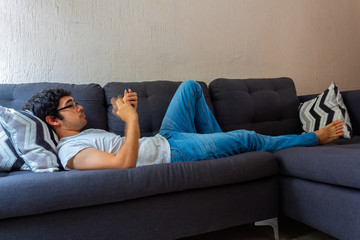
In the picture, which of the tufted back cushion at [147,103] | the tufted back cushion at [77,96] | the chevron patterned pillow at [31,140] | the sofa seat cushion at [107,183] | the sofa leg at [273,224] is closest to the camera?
the sofa seat cushion at [107,183]

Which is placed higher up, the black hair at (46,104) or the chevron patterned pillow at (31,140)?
the black hair at (46,104)

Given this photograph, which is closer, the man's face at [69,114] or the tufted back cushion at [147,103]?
the man's face at [69,114]

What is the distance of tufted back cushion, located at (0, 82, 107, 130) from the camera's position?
154 centimetres

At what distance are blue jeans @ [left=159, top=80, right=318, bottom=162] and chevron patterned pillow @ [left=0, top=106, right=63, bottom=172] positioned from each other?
1.83 ft

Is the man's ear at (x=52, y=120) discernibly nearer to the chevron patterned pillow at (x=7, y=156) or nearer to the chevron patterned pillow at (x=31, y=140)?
the chevron patterned pillow at (x=31, y=140)

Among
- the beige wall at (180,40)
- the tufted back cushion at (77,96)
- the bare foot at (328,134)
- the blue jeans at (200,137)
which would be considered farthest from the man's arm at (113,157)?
the bare foot at (328,134)

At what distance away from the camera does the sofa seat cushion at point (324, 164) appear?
1.05m

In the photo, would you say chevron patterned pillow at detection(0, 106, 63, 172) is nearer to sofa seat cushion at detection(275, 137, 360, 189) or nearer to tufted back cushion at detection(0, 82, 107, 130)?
tufted back cushion at detection(0, 82, 107, 130)

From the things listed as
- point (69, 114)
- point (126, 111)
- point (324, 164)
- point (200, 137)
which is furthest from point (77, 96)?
point (324, 164)

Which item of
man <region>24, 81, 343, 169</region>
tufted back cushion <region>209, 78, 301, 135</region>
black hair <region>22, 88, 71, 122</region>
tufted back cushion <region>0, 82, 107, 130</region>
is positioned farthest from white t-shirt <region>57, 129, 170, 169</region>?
tufted back cushion <region>209, 78, 301, 135</region>

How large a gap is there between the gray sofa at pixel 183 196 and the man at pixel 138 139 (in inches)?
3.5

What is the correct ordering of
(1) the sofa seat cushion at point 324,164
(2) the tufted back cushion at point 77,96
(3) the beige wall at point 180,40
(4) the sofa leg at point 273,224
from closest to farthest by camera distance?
1. (1) the sofa seat cushion at point 324,164
2. (4) the sofa leg at point 273,224
3. (2) the tufted back cushion at point 77,96
4. (3) the beige wall at point 180,40

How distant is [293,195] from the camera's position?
1.27 metres

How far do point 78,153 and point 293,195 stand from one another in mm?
993
